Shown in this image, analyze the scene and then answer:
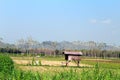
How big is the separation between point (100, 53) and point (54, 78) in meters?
150

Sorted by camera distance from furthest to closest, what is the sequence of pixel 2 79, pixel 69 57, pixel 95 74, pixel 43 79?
pixel 69 57 < pixel 2 79 < pixel 95 74 < pixel 43 79

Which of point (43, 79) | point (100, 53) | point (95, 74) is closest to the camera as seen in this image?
point (43, 79)

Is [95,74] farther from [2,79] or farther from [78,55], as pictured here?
[78,55]

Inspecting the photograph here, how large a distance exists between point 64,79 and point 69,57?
54.5 meters

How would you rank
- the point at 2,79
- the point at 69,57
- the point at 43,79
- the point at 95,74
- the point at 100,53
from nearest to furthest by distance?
the point at 43,79 < the point at 95,74 < the point at 2,79 < the point at 69,57 < the point at 100,53

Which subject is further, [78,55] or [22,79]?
[78,55]

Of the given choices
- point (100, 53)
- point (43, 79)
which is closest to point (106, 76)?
point (43, 79)

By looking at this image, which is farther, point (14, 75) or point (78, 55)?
point (78, 55)

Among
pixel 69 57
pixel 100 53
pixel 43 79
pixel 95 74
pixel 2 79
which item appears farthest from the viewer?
pixel 100 53

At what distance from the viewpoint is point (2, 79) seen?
12617 mm

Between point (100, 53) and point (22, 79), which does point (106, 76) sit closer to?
point (22, 79)

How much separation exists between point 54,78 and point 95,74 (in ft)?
4.17

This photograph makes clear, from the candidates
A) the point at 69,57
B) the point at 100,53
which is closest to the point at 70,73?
the point at 69,57

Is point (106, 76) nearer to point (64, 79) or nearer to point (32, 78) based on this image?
point (64, 79)
